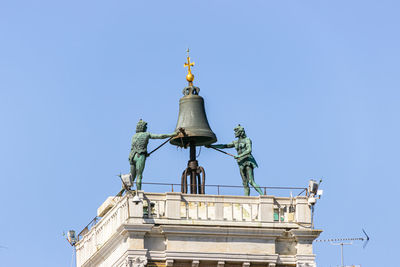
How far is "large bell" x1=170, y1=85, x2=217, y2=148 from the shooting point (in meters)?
94.6

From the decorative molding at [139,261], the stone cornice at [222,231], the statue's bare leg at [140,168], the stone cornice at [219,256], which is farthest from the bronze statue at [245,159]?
the decorative molding at [139,261]

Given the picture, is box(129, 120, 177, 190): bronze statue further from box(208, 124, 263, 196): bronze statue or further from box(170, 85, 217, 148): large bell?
box(208, 124, 263, 196): bronze statue

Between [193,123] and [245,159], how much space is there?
3615mm

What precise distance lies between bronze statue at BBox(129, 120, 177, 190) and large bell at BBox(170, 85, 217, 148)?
0.98 metres

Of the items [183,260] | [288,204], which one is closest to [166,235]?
[183,260]

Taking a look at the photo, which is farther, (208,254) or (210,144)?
(210,144)

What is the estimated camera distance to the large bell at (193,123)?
94.6 m

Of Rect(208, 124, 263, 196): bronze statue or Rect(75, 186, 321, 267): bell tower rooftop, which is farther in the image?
Rect(208, 124, 263, 196): bronze statue

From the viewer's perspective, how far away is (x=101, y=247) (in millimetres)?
94062

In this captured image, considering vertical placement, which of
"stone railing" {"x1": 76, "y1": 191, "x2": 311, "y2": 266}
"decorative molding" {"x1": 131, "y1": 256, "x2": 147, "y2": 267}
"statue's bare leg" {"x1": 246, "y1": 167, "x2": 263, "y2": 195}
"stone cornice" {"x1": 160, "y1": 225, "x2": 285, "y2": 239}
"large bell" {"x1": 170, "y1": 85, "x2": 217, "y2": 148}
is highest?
"large bell" {"x1": 170, "y1": 85, "x2": 217, "y2": 148}

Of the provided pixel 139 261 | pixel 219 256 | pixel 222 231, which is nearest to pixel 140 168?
pixel 222 231

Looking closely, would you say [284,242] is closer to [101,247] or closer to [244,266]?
[244,266]

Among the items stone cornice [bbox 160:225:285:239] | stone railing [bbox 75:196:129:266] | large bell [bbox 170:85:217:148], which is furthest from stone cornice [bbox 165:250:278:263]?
large bell [bbox 170:85:217:148]

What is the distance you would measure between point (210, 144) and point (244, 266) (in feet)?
28.5
